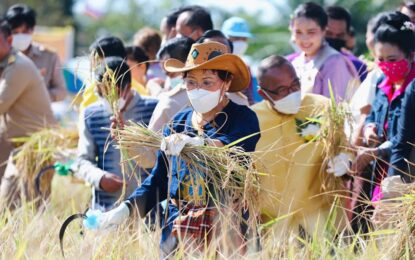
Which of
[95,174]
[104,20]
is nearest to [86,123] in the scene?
[95,174]

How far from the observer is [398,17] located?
20.8 feet

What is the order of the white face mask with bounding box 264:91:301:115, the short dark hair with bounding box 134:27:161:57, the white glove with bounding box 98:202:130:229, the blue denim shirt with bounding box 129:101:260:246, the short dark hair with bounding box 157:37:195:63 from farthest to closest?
1. the short dark hair with bounding box 134:27:161:57
2. the short dark hair with bounding box 157:37:195:63
3. the white face mask with bounding box 264:91:301:115
4. the blue denim shirt with bounding box 129:101:260:246
5. the white glove with bounding box 98:202:130:229

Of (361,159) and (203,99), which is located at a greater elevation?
(203,99)

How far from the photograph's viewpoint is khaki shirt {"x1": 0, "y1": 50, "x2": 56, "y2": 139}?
24.9 ft

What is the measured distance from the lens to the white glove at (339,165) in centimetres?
596

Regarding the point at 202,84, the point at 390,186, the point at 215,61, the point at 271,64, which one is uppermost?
the point at 215,61

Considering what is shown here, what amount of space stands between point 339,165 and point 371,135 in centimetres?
40

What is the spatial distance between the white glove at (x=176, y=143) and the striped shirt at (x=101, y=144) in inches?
56.8

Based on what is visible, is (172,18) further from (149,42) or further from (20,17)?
(20,17)


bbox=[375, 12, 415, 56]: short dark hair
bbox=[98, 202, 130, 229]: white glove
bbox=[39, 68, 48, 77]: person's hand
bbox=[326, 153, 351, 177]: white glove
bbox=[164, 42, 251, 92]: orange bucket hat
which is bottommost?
bbox=[39, 68, 48, 77]: person's hand

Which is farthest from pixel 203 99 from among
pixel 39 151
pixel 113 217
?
pixel 39 151

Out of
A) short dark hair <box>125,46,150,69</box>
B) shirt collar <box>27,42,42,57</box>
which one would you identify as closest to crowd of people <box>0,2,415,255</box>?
short dark hair <box>125,46,150,69</box>

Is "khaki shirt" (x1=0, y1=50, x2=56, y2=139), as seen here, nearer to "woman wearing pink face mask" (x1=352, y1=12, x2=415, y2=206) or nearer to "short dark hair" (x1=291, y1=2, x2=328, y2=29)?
"short dark hair" (x1=291, y1=2, x2=328, y2=29)

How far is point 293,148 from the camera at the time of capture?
237 inches
